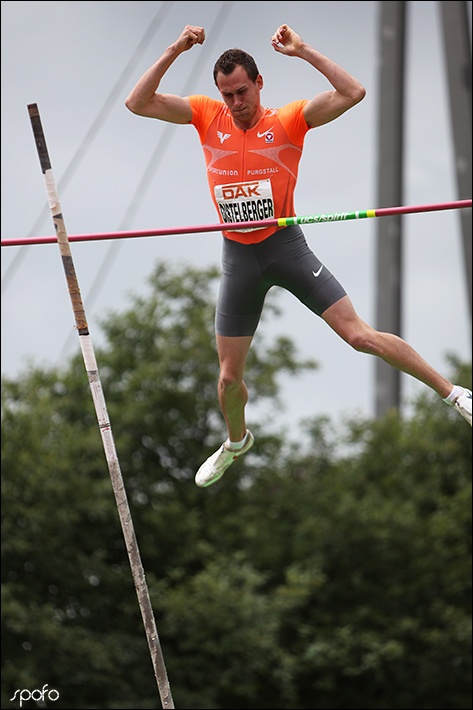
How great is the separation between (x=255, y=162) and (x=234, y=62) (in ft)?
1.76

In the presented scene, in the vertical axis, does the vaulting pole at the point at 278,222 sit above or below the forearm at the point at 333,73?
below

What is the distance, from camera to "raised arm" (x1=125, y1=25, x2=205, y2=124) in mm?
6633

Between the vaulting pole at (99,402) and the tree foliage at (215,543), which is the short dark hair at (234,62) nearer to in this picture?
the vaulting pole at (99,402)

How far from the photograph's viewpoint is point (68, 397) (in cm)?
2078

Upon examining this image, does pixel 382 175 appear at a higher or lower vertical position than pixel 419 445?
higher

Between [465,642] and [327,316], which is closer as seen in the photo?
[327,316]

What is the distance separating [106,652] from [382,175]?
766 centimetres

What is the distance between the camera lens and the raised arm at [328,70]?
649 centimetres

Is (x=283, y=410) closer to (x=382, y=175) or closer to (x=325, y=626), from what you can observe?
(x=325, y=626)

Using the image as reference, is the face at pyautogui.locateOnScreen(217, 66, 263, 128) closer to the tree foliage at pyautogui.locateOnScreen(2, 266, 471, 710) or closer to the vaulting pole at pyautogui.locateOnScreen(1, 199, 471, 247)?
the vaulting pole at pyautogui.locateOnScreen(1, 199, 471, 247)

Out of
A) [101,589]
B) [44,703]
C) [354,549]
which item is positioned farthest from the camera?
[354,549]

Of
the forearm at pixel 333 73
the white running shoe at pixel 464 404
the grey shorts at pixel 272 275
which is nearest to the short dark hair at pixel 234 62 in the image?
the forearm at pixel 333 73

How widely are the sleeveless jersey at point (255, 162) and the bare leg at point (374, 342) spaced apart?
56cm

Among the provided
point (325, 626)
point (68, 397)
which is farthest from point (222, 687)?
point (68, 397)
